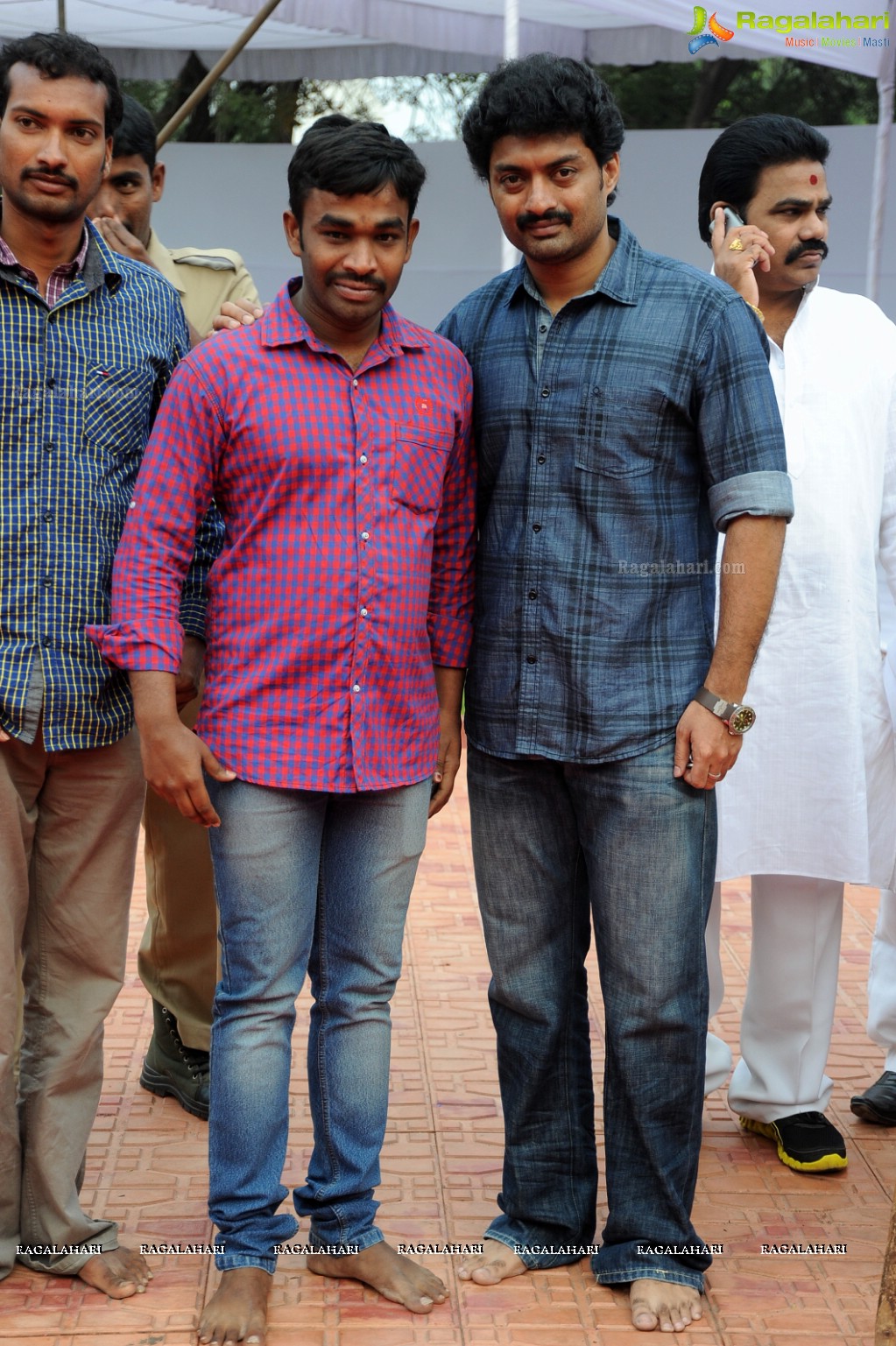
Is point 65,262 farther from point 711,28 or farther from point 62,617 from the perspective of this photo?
point 711,28

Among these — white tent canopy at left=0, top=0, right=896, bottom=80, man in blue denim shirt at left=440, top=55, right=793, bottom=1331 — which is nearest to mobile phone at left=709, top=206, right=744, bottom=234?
man in blue denim shirt at left=440, top=55, right=793, bottom=1331

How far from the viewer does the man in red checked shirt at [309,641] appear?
2820 mm

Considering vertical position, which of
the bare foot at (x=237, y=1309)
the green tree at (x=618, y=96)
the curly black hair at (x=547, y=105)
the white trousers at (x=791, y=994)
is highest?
the green tree at (x=618, y=96)

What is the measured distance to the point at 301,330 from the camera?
288 cm

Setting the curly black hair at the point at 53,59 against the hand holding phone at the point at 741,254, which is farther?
the hand holding phone at the point at 741,254

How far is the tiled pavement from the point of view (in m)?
3.01

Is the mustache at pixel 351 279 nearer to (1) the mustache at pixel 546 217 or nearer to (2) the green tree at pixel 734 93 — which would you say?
(1) the mustache at pixel 546 217

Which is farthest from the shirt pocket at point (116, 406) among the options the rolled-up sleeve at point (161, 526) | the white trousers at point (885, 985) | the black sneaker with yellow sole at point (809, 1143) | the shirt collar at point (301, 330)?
the white trousers at point (885, 985)

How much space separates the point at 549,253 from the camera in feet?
9.52

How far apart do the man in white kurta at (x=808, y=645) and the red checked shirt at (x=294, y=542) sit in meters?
1.07

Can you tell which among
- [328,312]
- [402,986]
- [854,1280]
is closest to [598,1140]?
[854,1280]

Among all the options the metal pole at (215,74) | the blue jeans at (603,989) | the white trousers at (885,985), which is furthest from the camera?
the metal pole at (215,74)

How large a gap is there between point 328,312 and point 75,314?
47 centimetres

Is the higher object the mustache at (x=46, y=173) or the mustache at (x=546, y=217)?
the mustache at (x=46, y=173)
